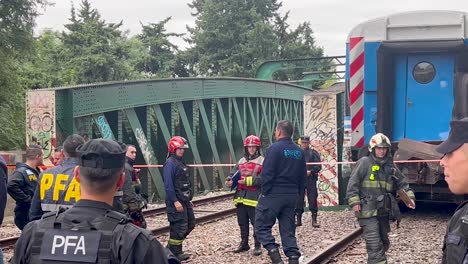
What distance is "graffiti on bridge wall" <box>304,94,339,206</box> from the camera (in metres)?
14.3

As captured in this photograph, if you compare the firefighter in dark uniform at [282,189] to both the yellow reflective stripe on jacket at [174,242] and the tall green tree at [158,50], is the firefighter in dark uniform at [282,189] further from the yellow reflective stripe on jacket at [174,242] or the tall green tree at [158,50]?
the tall green tree at [158,50]

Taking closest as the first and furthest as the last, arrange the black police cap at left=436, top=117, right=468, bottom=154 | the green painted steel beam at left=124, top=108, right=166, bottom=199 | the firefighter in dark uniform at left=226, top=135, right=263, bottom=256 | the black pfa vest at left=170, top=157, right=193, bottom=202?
the black police cap at left=436, top=117, right=468, bottom=154
the black pfa vest at left=170, top=157, right=193, bottom=202
the firefighter in dark uniform at left=226, top=135, right=263, bottom=256
the green painted steel beam at left=124, top=108, right=166, bottom=199

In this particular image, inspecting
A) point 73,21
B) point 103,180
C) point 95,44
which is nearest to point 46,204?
point 103,180

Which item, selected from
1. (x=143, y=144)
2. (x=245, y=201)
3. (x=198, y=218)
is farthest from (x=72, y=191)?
(x=143, y=144)

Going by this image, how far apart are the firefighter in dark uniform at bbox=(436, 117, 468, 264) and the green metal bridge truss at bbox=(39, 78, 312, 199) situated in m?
11.7

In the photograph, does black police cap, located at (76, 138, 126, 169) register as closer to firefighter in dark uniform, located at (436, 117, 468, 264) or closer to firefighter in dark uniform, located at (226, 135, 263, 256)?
firefighter in dark uniform, located at (436, 117, 468, 264)

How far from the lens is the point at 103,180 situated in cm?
315

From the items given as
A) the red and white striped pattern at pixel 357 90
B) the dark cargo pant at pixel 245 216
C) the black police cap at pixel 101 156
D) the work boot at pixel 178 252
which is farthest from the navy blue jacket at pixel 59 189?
the red and white striped pattern at pixel 357 90

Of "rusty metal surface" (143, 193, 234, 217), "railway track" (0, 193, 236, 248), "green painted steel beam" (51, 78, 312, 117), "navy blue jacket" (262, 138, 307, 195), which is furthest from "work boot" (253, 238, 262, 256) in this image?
"green painted steel beam" (51, 78, 312, 117)

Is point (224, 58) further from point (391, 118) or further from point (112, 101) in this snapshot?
point (391, 118)

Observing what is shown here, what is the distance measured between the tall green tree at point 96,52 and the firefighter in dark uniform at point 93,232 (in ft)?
101

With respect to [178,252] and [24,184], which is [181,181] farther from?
[24,184]

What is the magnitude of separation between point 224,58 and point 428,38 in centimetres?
3468

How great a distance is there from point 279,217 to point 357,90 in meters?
4.18
